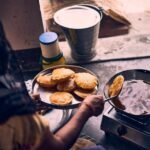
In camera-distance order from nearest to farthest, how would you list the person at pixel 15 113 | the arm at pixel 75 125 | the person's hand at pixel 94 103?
the person at pixel 15 113 → the arm at pixel 75 125 → the person's hand at pixel 94 103

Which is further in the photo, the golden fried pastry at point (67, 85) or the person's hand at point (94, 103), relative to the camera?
the golden fried pastry at point (67, 85)

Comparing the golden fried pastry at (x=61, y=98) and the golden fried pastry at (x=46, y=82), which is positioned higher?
the golden fried pastry at (x=46, y=82)

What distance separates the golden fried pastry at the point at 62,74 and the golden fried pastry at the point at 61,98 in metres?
0.05

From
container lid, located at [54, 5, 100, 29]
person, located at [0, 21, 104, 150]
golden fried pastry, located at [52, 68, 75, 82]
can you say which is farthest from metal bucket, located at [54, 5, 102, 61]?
person, located at [0, 21, 104, 150]

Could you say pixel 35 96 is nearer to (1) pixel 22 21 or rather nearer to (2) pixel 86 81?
(2) pixel 86 81

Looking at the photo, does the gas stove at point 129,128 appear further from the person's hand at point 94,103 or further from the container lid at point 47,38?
the container lid at point 47,38

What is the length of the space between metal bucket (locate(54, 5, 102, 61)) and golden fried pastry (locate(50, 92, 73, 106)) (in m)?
0.44

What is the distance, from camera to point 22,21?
4.74 feet

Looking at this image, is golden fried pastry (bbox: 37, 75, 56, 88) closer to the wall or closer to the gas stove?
the gas stove

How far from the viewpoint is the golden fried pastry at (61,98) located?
1.00m

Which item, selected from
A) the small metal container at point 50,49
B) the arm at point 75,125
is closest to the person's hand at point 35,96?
the arm at point 75,125

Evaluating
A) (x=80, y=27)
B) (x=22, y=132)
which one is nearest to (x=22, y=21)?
(x=80, y=27)

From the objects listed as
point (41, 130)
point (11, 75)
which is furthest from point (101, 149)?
point (11, 75)

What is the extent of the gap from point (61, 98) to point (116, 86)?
0.18 meters
